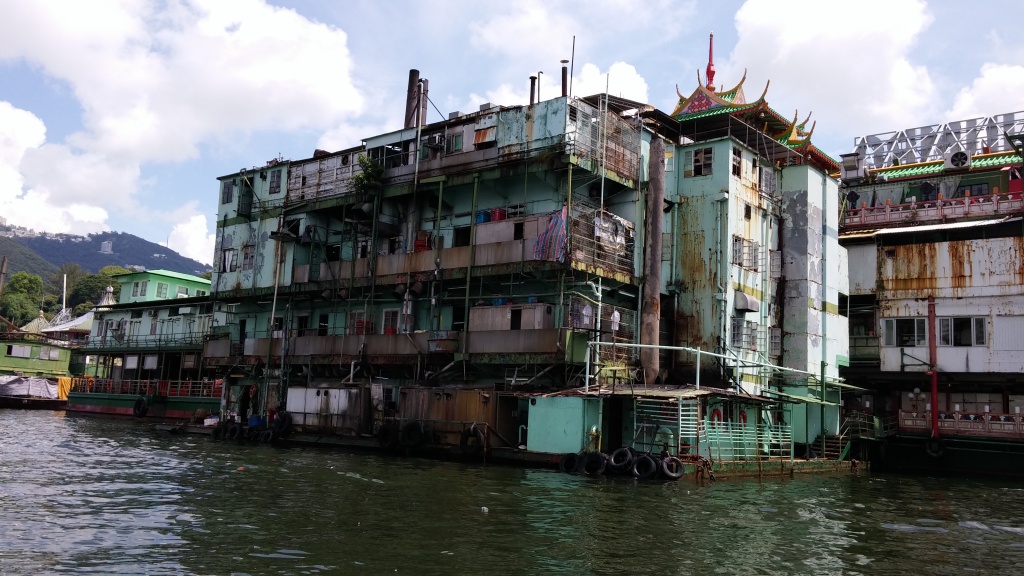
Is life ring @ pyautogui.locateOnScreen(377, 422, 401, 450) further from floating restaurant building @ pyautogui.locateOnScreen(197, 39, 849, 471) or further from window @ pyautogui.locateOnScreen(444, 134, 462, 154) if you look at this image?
window @ pyautogui.locateOnScreen(444, 134, 462, 154)

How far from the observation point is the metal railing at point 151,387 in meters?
55.7

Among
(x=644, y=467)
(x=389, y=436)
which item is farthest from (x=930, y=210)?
(x=389, y=436)

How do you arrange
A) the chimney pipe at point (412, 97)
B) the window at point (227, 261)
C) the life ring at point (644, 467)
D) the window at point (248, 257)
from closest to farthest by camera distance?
the life ring at point (644, 467) → the chimney pipe at point (412, 97) → the window at point (248, 257) → the window at point (227, 261)

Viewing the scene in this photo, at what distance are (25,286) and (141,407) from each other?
91.9 m

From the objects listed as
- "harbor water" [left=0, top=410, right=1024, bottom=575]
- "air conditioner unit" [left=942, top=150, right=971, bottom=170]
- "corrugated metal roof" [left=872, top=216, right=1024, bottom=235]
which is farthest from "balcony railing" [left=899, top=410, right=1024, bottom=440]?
"air conditioner unit" [left=942, top=150, right=971, bottom=170]

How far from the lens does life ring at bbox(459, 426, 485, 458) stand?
32.1 meters

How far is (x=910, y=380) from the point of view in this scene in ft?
145

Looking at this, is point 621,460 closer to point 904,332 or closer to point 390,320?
point 390,320

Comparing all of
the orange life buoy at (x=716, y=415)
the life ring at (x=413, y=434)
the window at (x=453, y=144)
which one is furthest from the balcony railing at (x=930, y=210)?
the life ring at (x=413, y=434)

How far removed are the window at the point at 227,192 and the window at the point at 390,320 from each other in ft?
47.3

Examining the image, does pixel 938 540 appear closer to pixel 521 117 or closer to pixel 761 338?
pixel 761 338

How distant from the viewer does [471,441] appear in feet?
107

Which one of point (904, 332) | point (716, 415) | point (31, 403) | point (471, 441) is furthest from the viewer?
point (31, 403)

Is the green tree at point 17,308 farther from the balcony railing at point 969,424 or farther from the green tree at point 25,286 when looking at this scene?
the balcony railing at point 969,424
